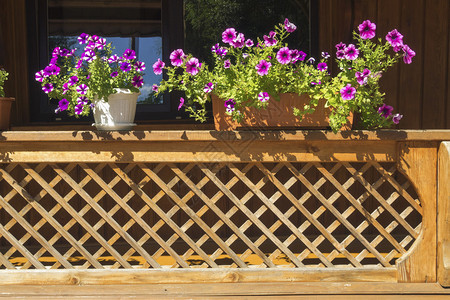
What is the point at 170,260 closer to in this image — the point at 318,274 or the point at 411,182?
the point at 318,274

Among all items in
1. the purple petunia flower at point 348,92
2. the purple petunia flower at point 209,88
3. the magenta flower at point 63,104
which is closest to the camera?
the purple petunia flower at point 348,92

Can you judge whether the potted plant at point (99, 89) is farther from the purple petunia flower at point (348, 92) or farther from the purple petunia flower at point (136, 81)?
the purple petunia flower at point (348, 92)

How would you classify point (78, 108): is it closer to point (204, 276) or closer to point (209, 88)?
point (209, 88)

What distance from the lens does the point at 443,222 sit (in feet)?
8.48

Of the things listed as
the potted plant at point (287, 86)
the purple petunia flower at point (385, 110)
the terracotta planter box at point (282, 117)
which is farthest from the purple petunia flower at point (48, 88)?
the purple petunia flower at point (385, 110)

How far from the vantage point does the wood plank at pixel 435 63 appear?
369 centimetres

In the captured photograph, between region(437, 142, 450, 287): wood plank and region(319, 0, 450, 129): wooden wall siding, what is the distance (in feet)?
4.04

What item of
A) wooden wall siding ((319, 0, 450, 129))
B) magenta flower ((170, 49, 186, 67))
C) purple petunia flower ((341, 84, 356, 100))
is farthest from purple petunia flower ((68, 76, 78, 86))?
wooden wall siding ((319, 0, 450, 129))

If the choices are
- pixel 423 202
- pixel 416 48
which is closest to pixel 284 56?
pixel 423 202

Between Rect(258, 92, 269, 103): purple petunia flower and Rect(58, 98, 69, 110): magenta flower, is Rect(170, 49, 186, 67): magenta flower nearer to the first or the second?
Rect(258, 92, 269, 103): purple petunia flower

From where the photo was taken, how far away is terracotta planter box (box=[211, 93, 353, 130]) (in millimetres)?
2578

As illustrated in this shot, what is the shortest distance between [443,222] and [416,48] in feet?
5.39

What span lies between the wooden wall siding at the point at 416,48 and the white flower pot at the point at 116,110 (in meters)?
1.75

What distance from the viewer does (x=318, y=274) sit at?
8.68ft
